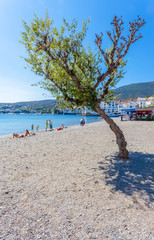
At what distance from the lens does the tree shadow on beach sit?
490 centimetres

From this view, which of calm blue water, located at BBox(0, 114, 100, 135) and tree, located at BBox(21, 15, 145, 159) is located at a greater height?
tree, located at BBox(21, 15, 145, 159)

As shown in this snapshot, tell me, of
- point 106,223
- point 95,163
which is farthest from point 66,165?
point 106,223

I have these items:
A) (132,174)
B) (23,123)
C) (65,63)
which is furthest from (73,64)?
(23,123)

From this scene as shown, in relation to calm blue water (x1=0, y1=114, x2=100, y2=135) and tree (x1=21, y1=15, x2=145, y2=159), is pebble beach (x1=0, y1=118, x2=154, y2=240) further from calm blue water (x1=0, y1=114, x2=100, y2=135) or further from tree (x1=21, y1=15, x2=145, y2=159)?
calm blue water (x1=0, y1=114, x2=100, y2=135)

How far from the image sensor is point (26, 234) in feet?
10.2

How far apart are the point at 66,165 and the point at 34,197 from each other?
313 centimetres

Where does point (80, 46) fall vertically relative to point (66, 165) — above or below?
above

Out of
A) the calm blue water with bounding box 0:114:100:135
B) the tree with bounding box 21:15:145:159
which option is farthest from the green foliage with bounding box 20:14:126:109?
the calm blue water with bounding box 0:114:100:135

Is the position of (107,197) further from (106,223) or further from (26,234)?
(26,234)

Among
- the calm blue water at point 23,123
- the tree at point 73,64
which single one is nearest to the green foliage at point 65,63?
the tree at point 73,64

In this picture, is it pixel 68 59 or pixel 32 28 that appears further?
pixel 68 59

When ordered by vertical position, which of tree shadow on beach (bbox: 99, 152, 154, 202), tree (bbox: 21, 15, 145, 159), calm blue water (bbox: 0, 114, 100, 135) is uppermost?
tree (bbox: 21, 15, 145, 159)

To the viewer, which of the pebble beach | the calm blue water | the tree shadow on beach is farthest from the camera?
the calm blue water

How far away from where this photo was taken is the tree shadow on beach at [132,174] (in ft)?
16.1
